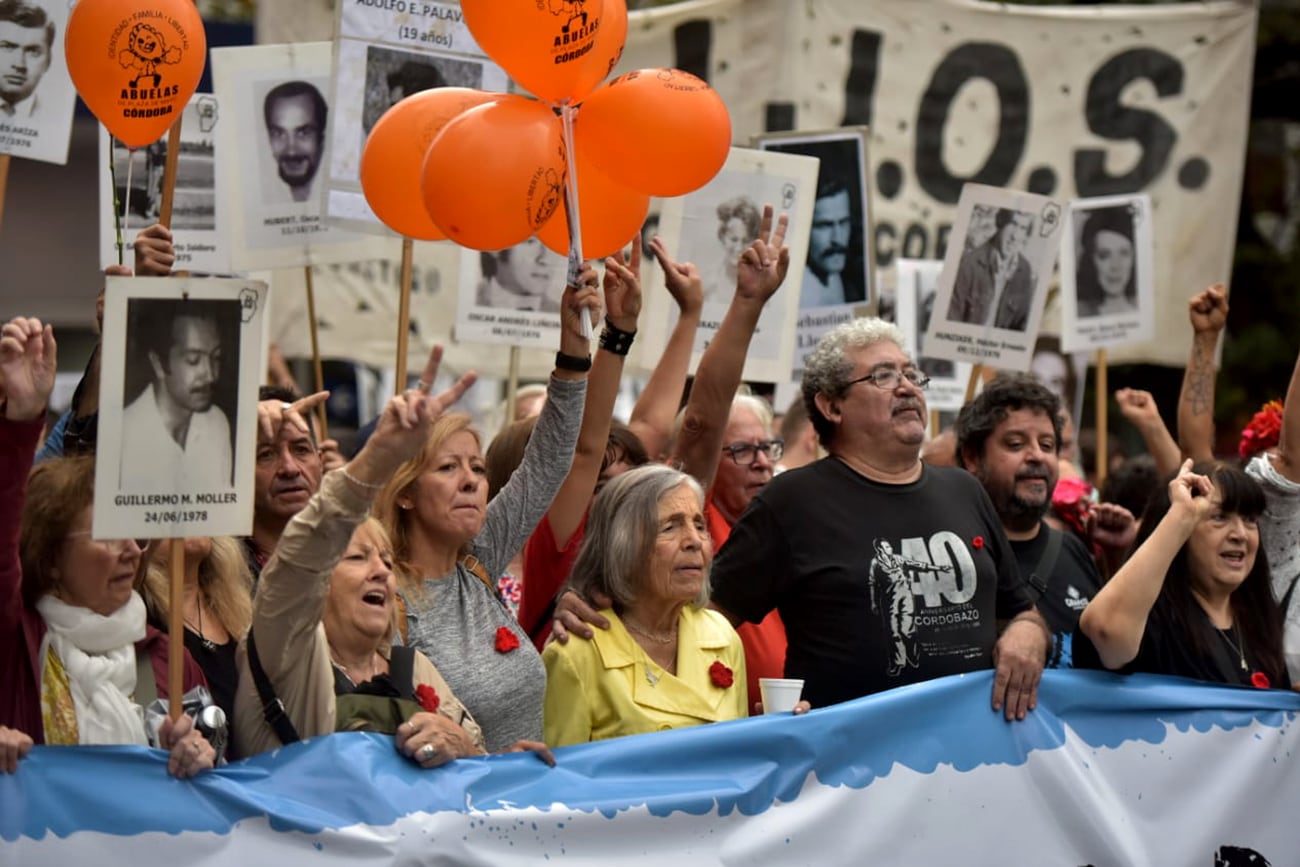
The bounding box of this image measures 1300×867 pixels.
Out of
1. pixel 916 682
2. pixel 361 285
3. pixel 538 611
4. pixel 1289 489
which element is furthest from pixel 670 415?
pixel 361 285

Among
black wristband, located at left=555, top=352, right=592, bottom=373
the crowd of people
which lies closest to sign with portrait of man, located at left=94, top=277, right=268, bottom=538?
the crowd of people

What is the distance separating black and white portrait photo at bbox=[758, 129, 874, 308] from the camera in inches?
269

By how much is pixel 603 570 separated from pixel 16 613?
1421 millimetres

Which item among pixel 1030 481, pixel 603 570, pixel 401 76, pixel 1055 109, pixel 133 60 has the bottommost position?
pixel 603 570

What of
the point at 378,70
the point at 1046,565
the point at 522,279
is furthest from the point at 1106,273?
the point at 378,70

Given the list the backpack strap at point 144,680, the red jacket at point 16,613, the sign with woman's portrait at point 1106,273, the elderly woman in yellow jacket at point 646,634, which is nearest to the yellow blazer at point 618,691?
the elderly woman in yellow jacket at point 646,634

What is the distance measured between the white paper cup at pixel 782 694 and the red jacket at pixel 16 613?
154cm

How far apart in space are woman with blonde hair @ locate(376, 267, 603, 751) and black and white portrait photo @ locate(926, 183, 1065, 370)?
2171mm

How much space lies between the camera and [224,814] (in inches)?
131

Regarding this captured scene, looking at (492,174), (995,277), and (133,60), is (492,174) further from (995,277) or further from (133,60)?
(995,277)

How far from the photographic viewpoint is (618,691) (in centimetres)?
404

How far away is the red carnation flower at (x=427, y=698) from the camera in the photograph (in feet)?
12.0

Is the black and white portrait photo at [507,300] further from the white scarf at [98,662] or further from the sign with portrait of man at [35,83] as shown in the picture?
the white scarf at [98,662]

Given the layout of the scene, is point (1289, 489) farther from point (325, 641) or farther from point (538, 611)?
point (325, 641)
